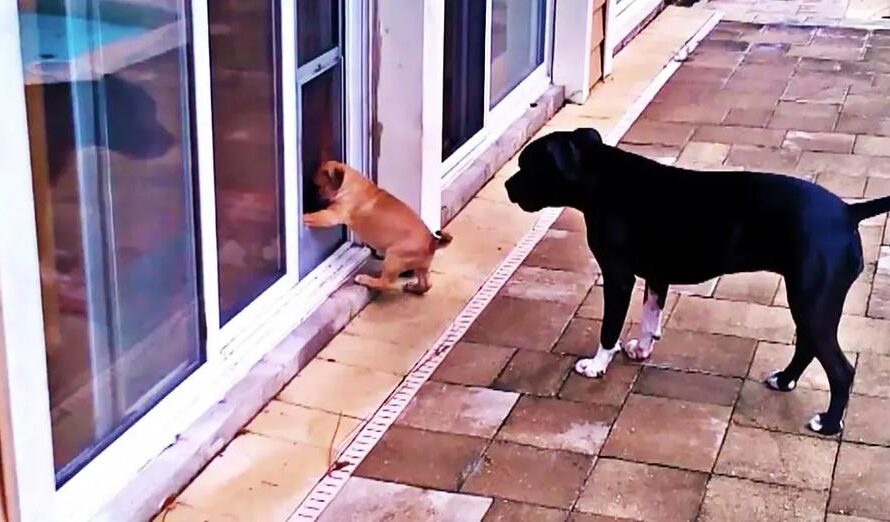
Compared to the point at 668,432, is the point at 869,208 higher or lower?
higher

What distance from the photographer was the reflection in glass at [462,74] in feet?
15.0

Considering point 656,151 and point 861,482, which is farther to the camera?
point 656,151

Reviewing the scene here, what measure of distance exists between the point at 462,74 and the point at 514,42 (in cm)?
75

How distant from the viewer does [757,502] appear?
9.23 ft

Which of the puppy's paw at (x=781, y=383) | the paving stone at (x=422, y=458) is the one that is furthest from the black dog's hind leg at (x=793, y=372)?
the paving stone at (x=422, y=458)

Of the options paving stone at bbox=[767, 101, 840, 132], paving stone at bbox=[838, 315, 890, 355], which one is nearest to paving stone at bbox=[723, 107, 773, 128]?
paving stone at bbox=[767, 101, 840, 132]

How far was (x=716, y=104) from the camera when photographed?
5848 millimetres

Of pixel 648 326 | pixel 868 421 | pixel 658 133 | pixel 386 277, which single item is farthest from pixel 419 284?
pixel 658 133

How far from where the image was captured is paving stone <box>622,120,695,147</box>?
17.3ft

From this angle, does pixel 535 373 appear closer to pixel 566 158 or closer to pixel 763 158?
pixel 566 158

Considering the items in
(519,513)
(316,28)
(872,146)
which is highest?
(316,28)

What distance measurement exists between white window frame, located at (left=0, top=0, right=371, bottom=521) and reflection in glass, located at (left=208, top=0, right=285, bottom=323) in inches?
1.9

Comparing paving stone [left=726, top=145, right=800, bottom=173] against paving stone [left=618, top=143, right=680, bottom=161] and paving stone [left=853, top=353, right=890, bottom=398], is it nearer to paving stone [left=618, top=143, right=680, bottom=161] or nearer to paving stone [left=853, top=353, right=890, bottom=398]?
paving stone [left=618, top=143, right=680, bottom=161]

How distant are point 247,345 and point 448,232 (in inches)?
46.4
